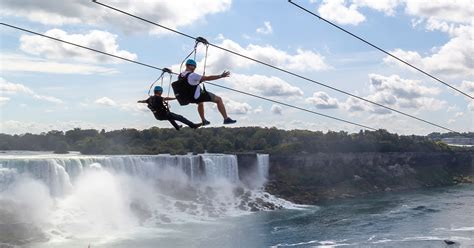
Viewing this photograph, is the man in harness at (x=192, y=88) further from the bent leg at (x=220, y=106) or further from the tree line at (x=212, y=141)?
the tree line at (x=212, y=141)

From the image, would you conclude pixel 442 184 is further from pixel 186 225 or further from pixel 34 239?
pixel 34 239

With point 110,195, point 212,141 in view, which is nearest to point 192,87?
point 110,195

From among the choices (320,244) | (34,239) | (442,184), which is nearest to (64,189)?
(34,239)

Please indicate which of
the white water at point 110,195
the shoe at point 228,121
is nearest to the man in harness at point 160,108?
the shoe at point 228,121

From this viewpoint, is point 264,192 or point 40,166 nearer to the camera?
point 40,166

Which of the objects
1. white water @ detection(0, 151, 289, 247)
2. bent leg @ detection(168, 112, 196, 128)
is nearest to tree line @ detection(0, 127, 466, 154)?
white water @ detection(0, 151, 289, 247)

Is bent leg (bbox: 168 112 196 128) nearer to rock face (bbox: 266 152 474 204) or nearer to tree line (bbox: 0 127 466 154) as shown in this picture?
rock face (bbox: 266 152 474 204)
